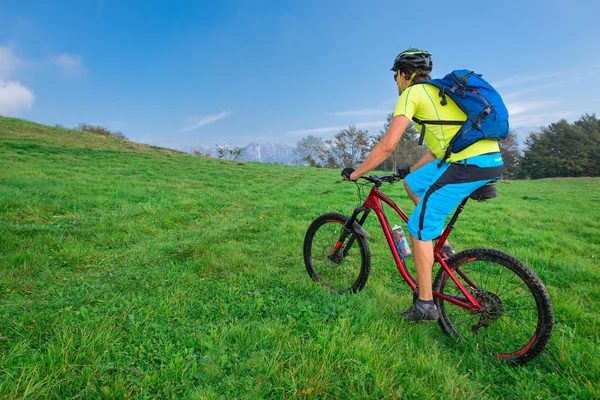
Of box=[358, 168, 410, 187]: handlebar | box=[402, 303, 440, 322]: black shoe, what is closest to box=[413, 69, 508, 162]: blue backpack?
box=[358, 168, 410, 187]: handlebar

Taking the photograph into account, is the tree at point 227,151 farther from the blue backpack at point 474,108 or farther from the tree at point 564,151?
the blue backpack at point 474,108

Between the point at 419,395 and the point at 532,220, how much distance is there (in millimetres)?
10196

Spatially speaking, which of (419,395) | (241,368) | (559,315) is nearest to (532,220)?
(559,315)

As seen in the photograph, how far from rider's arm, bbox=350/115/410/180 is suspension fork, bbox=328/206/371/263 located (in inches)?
29.4

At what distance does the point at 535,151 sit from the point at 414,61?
66.3 m

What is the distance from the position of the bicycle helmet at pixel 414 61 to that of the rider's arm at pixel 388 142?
2.34ft

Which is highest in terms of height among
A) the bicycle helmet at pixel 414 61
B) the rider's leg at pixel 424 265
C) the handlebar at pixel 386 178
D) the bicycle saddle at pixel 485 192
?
the bicycle helmet at pixel 414 61

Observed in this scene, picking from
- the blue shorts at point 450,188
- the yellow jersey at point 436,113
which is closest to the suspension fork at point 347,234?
the blue shorts at point 450,188

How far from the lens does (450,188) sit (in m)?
2.87

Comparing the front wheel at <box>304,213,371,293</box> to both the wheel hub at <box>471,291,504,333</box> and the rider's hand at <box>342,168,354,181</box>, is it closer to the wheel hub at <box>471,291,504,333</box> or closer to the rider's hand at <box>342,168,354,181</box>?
the rider's hand at <box>342,168,354,181</box>

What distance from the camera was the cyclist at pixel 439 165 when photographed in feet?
9.27

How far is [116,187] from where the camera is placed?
10125 mm

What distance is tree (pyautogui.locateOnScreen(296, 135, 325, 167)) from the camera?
67.3 metres

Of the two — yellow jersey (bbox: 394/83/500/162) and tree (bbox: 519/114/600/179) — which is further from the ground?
tree (bbox: 519/114/600/179)
